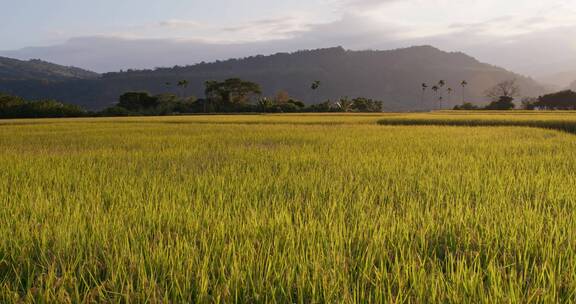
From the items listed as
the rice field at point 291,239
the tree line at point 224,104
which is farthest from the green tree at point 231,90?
the rice field at point 291,239

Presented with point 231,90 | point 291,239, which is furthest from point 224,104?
point 291,239

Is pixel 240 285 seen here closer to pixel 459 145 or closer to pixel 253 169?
pixel 253 169

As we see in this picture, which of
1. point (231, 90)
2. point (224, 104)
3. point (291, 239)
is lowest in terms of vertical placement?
point (291, 239)

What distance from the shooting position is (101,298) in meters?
1.66

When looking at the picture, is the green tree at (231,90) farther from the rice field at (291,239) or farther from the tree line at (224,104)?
the rice field at (291,239)

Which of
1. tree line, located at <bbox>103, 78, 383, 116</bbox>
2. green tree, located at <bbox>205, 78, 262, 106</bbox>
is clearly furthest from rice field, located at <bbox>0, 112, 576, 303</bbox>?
green tree, located at <bbox>205, 78, 262, 106</bbox>

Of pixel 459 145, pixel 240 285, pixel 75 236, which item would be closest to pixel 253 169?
pixel 75 236

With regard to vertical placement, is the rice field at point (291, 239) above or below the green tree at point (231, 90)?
below

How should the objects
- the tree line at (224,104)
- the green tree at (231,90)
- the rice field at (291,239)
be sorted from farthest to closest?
the green tree at (231,90)
the tree line at (224,104)
the rice field at (291,239)

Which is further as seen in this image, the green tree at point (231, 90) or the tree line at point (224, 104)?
the green tree at point (231, 90)

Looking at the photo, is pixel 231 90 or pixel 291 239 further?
pixel 231 90

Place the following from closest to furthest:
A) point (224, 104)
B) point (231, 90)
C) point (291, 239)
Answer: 1. point (291, 239)
2. point (224, 104)
3. point (231, 90)

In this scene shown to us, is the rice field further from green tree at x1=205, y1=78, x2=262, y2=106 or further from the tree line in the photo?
green tree at x1=205, y1=78, x2=262, y2=106

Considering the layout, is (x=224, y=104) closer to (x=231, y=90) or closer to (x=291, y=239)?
(x=231, y=90)
